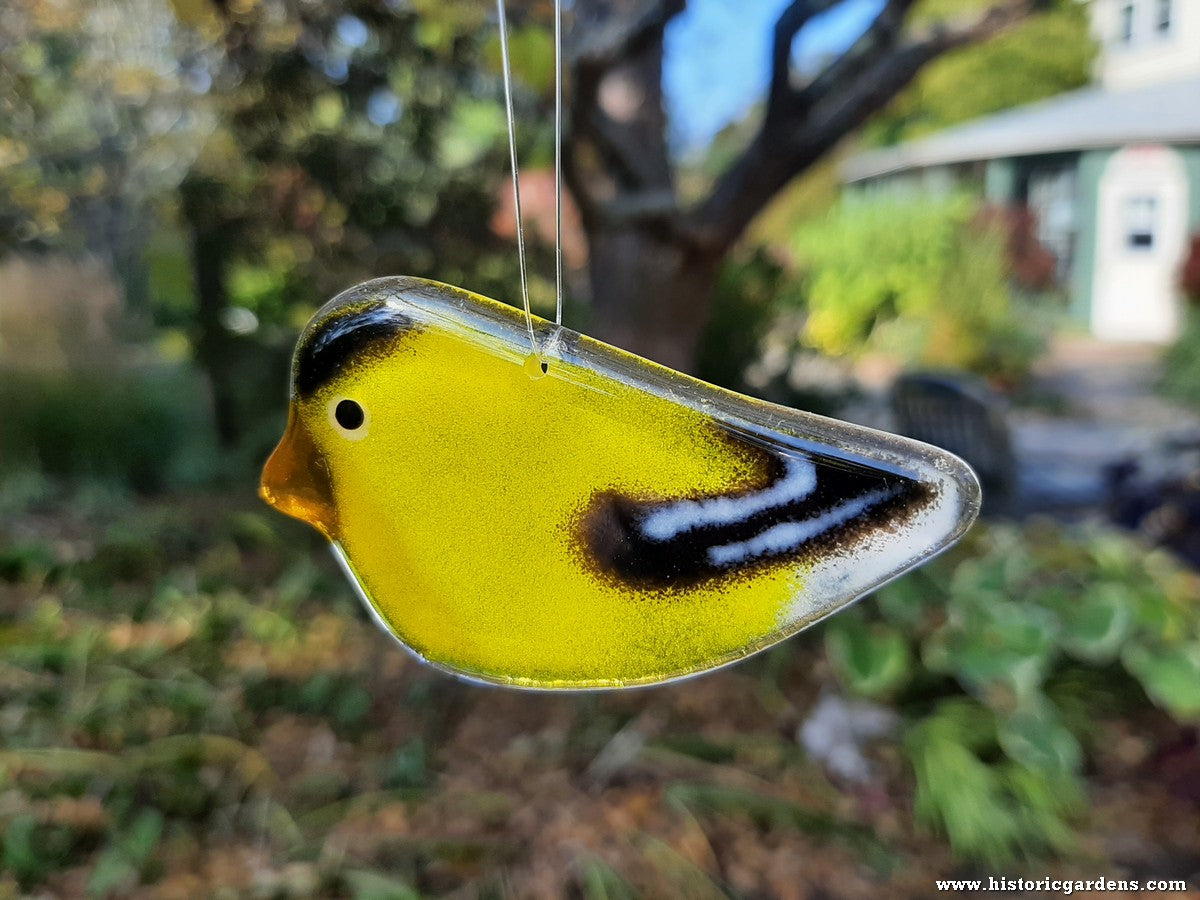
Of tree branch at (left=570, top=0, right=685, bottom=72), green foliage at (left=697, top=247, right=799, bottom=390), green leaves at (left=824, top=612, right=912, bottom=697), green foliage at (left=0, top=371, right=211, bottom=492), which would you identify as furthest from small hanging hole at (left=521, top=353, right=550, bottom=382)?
green foliage at (left=0, top=371, right=211, bottom=492)

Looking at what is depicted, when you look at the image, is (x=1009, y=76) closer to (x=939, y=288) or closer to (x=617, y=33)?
(x=939, y=288)

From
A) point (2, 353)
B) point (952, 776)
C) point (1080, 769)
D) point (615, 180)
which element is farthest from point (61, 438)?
point (1080, 769)

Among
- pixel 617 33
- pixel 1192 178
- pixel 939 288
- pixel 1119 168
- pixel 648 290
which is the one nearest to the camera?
pixel 617 33

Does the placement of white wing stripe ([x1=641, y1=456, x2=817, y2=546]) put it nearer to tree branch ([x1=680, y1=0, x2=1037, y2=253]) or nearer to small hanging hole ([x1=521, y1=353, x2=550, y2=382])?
small hanging hole ([x1=521, y1=353, x2=550, y2=382])

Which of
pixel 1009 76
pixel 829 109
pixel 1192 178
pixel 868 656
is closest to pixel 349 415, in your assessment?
pixel 829 109

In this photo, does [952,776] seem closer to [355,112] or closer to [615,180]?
[615,180]
